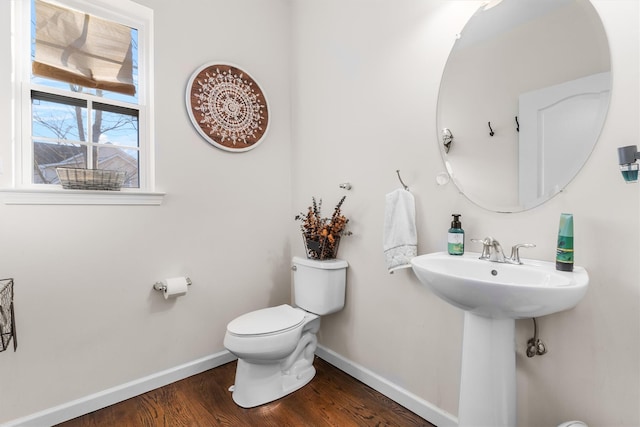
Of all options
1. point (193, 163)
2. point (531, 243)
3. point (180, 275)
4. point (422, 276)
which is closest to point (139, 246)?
point (180, 275)

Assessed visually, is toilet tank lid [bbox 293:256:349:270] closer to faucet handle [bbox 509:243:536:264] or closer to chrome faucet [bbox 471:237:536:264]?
chrome faucet [bbox 471:237:536:264]

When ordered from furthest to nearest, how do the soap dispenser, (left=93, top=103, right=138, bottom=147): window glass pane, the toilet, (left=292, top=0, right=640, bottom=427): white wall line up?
(left=93, top=103, right=138, bottom=147): window glass pane, the toilet, the soap dispenser, (left=292, top=0, right=640, bottom=427): white wall

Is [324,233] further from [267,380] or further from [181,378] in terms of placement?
[181,378]

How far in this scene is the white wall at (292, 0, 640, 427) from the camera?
3.33 feet

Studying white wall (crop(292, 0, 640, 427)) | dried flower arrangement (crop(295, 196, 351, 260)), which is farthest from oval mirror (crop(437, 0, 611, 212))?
dried flower arrangement (crop(295, 196, 351, 260))

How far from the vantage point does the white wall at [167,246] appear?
4.88ft

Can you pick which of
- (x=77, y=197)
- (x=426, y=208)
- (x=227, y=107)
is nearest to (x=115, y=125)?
(x=77, y=197)

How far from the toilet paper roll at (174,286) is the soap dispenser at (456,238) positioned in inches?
57.5

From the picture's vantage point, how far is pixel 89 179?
1.58m

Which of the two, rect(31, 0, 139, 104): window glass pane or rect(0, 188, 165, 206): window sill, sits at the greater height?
rect(31, 0, 139, 104): window glass pane

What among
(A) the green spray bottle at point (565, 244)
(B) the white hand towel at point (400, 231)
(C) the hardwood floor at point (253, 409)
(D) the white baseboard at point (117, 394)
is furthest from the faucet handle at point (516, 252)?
(D) the white baseboard at point (117, 394)

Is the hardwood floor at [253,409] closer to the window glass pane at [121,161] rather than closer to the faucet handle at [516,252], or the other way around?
the faucet handle at [516,252]

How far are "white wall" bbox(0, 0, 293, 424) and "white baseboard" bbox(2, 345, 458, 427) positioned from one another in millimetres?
38

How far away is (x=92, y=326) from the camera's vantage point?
1639mm
